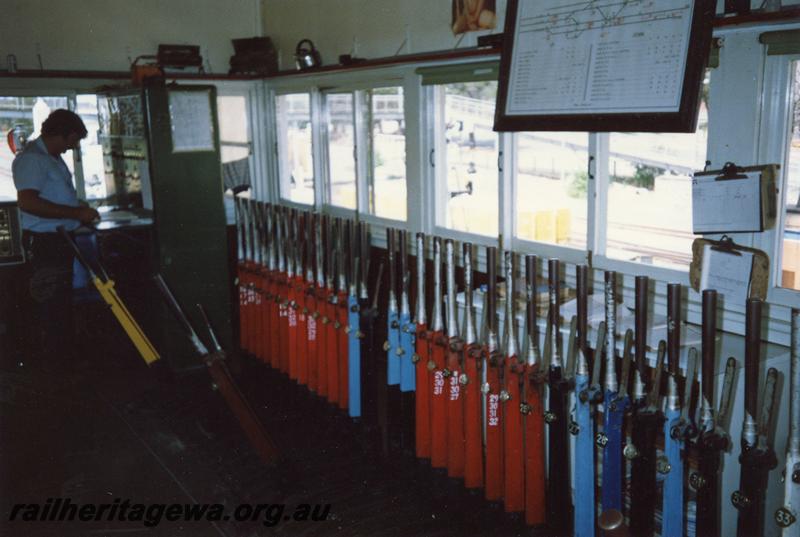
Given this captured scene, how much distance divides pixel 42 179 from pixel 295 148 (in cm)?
233

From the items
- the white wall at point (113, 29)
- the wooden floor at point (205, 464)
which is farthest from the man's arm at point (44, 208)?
the white wall at point (113, 29)

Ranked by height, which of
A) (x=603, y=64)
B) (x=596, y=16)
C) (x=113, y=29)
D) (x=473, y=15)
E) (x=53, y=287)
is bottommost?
(x=53, y=287)

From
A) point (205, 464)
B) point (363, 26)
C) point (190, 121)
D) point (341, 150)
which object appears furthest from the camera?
point (341, 150)

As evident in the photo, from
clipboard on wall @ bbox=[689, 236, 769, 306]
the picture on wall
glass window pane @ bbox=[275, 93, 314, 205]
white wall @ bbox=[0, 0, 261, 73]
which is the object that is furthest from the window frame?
white wall @ bbox=[0, 0, 261, 73]

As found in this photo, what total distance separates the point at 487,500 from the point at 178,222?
242 centimetres

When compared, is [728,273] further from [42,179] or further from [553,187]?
[42,179]

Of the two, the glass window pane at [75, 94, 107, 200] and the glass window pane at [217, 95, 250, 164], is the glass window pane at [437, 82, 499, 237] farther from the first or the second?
the glass window pane at [75, 94, 107, 200]

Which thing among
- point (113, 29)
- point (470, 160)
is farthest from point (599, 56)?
point (113, 29)

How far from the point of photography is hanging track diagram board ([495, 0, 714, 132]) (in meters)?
2.46

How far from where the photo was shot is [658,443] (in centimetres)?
237

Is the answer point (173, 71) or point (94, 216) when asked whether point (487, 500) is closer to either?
point (94, 216)

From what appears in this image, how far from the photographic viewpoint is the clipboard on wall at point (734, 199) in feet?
8.43

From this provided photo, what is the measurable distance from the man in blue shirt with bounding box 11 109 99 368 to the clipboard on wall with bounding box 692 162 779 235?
3.02 meters

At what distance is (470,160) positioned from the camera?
426 centimetres
